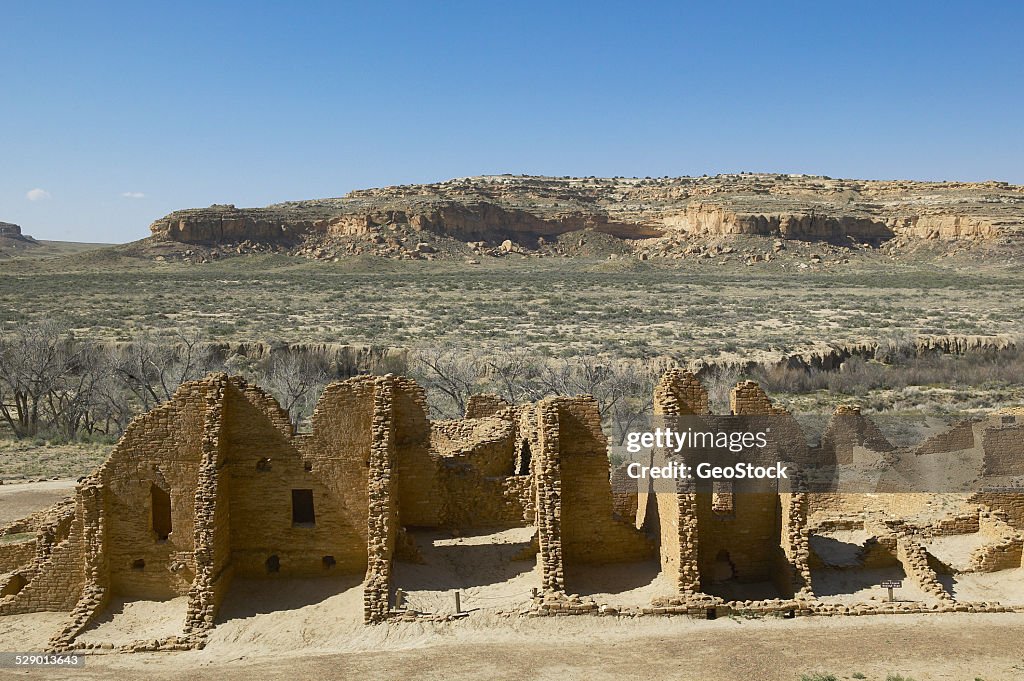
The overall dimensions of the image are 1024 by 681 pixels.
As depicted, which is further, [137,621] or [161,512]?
[161,512]

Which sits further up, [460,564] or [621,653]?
[460,564]

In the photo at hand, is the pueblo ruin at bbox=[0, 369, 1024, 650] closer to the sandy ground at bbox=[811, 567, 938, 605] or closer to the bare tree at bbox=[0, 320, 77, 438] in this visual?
the sandy ground at bbox=[811, 567, 938, 605]

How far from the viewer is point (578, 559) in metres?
15.0

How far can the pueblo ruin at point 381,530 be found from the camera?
13.5 meters

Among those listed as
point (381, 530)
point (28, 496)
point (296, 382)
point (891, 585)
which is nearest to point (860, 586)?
point (891, 585)

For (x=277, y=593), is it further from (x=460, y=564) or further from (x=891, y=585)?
(x=891, y=585)

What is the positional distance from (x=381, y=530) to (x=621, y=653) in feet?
14.9

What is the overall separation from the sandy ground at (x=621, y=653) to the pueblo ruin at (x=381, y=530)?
1.27ft

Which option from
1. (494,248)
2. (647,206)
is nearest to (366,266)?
(494,248)

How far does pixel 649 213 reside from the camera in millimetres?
118750

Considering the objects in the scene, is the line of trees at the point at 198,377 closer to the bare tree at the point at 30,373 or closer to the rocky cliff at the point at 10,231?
the bare tree at the point at 30,373

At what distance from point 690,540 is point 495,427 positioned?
19.9 ft

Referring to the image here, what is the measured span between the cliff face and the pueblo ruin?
91942 mm

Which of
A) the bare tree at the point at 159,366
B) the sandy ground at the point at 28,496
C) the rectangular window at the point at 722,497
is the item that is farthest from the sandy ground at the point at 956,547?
the bare tree at the point at 159,366
